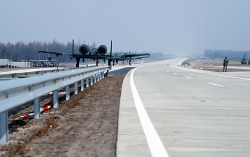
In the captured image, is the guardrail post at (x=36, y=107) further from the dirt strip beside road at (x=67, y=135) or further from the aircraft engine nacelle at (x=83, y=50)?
the aircraft engine nacelle at (x=83, y=50)

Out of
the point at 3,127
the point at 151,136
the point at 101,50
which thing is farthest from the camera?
the point at 101,50

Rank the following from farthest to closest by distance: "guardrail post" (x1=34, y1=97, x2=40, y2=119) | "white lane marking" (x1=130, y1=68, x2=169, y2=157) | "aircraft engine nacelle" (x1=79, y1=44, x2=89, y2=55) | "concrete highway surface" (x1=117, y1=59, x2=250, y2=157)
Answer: "aircraft engine nacelle" (x1=79, y1=44, x2=89, y2=55) < "guardrail post" (x1=34, y1=97, x2=40, y2=119) < "concrete highway surface" (x1=117, y1=59, x2=250, y2=157) < "white lane marking" (x1=130, y1=68, x2=169, y2=157)

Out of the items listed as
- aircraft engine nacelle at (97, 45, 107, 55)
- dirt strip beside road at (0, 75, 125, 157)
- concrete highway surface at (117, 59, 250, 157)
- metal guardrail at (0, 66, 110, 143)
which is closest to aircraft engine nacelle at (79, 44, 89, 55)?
aircraft engine nacelle at (97, 45, 107, 55)

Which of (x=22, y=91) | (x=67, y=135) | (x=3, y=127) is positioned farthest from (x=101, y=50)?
(x=3, y=127)

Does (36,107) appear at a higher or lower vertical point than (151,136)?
higher

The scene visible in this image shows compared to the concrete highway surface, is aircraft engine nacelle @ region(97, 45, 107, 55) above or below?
above

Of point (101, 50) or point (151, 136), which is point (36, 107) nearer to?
point (151, 136)

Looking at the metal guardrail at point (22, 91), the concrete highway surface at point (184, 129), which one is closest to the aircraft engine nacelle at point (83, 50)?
the concrete highway surface at point (184, 129)

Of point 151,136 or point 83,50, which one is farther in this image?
point 83,50

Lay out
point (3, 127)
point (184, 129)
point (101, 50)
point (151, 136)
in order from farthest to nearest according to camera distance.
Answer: point (101, 50), point (184, 129), point (151, 136), point (3, 127)

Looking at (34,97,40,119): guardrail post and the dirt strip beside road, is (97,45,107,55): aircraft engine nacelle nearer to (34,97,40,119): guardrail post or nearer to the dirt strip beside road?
the dirt strip beside road

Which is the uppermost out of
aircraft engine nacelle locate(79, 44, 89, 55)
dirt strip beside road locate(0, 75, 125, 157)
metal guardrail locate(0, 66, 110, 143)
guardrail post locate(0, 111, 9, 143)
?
aircraft engine nacelle locate(79, 44, 89, 55)

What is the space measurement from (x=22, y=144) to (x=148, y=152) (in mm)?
1875

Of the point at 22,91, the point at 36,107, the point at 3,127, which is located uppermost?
the point at 22,91
